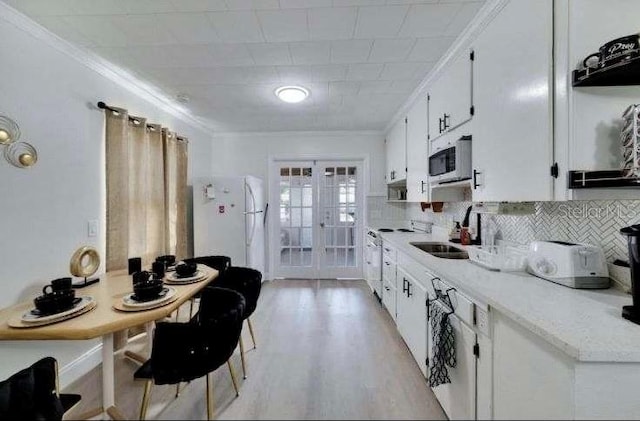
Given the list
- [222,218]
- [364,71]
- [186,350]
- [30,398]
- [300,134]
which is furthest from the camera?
[300,134]

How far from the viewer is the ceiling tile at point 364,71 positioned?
83.5 inches

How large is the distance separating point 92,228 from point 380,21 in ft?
7.65

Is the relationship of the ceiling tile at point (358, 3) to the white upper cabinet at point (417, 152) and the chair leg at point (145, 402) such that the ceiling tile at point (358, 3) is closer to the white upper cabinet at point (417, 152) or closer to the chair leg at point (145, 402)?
the white upper cabinet at point (417, 152)

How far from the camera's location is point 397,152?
11.0ft

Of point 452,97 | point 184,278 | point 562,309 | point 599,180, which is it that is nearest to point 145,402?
point 184,278

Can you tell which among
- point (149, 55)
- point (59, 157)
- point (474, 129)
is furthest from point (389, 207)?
point (59, 157)

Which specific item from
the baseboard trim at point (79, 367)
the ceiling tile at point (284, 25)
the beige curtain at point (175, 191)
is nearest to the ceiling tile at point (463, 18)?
the ceiling tile at point (284, 25)

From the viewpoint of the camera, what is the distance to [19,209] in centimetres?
154

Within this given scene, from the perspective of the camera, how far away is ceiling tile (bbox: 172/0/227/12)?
1.43m

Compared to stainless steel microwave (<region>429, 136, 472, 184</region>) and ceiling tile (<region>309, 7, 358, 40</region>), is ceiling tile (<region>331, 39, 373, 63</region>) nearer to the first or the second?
ceiling tile (<region>309, 7, 358, 40</region>)

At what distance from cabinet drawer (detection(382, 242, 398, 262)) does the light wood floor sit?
60cm

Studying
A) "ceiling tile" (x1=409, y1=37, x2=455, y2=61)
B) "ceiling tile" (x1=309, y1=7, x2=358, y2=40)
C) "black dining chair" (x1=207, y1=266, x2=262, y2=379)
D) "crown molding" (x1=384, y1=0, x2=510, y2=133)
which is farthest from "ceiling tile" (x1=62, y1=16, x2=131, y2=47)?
"crown molding" (x1=384, y1=0, x2=510, y2=133)

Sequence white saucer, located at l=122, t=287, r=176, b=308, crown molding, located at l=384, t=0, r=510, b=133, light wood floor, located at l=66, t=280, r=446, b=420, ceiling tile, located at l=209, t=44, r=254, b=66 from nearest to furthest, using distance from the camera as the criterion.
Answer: light wood floor, located at l=66, t=280, r=446, b=420 → white saucer, located at l=122, t=287, r=176, b=308 → crown molding, located at l=384, t=0, r=510, b=133 → ceiling tile, located at l=209, t=44, r=254, b=66

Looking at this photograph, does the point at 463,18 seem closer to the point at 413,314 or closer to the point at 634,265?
the point at 634,265
